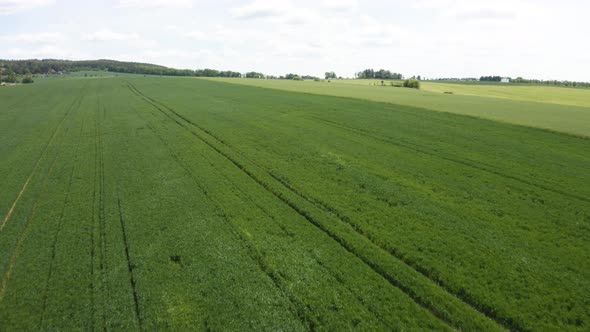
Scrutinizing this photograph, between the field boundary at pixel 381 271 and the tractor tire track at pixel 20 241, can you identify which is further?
the tractor tire track at pixel 20 241

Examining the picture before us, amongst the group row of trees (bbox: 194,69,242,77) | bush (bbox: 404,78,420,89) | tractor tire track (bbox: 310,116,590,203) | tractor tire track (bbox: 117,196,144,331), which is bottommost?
tractor tire track (bbox: 117,196,144,331)

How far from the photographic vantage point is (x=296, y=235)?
440 inches

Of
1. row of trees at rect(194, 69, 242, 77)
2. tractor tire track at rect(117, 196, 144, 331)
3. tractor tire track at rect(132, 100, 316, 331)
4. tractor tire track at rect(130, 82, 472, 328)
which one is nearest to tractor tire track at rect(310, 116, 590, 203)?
tractor tire track at rect(130, 82, 472, 328)

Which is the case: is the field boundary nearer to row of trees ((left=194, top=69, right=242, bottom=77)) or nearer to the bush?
the bush

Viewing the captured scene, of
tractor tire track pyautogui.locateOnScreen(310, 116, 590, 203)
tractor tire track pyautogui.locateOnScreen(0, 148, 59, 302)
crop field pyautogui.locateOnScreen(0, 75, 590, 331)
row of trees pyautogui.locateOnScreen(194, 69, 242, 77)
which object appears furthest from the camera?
row of trees pyautogui.locateOnScreen(194, 69, 242, 77)

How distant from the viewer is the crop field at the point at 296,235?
26.1 ft

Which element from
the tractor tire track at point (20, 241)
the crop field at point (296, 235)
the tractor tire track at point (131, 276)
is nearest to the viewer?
the tractor tire track at point (131, 276)

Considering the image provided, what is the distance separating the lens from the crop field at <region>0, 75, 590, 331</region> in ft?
26.1

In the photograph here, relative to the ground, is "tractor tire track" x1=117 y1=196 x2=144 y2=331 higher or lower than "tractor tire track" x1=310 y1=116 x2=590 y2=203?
lower

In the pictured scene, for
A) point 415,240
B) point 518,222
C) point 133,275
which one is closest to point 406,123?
point 518,222

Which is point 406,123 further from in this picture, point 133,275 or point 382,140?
point 133,275

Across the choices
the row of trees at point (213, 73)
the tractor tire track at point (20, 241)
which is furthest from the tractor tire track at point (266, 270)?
the row of trees at point (213, 73)

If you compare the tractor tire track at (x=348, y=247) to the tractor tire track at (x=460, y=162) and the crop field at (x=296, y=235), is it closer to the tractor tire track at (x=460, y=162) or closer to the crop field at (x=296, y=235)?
the crop field at (x=296, y=235)

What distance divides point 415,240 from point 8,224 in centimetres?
1680
